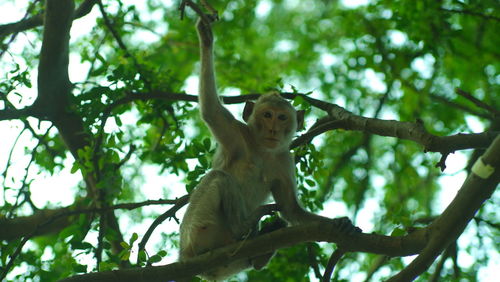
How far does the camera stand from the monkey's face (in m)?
7.79

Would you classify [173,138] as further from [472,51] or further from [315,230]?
[472,51]

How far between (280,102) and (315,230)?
2946 millimetres

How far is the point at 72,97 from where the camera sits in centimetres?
816

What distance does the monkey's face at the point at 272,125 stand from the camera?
25.6ft

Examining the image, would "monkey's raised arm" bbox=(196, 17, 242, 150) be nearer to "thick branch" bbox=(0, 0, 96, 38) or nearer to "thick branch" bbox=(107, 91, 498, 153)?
"thick branch" bbox=(107, 91, 498, 153)

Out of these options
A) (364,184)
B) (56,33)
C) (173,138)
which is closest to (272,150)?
(173,138)

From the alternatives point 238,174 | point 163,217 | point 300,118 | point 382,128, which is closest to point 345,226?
point 382,128

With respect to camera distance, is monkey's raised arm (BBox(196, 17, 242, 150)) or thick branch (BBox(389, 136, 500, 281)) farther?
monkey's raised arm (BBox(196, 17, 242, 150))

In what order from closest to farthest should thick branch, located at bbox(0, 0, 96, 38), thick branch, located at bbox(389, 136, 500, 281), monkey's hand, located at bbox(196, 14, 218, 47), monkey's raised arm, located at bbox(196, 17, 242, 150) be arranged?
thick branch, located at bbox(389, 136, 500, 281), monkey's hand, located at bbox(196, 14, 218, 47), monkey's raised arm, located at bbox(196, 17, 242, 150), thick branch, located at bbox(0, 0, 96, 38)

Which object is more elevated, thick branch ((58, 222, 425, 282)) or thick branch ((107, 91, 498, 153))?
thick branch ((107, 91, 498, 153))

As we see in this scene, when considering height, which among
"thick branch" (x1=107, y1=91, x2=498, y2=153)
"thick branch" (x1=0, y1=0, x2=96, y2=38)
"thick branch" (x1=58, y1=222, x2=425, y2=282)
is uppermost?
"thick branch" (x1=0, y1=0, x2=96, y2=38)

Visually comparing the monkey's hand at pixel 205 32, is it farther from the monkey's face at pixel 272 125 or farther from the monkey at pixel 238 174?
the monkey's face at pixel 272 125

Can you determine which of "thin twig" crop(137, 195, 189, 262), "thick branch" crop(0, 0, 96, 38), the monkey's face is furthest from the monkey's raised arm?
"thick branch" crop(0, 0, 96, 38)

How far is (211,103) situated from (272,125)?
1.10 meters
